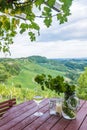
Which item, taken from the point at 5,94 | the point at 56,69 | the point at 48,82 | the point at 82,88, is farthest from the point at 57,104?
the point at 56,69

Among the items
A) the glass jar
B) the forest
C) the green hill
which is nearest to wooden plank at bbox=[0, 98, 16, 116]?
the glass jar

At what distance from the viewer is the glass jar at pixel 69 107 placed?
2.36 m

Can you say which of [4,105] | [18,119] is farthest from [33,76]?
[18,119]

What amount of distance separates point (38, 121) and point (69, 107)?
0.31 m

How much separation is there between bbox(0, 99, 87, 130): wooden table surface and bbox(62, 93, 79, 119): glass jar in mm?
50

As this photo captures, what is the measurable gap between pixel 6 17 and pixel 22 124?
1.43m

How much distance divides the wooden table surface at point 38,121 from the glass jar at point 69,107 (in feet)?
0.16

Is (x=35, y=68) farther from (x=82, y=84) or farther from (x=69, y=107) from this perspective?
(x=69, y=107)

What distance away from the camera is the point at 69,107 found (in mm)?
2379

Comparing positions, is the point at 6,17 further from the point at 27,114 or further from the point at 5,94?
the point at 5,94

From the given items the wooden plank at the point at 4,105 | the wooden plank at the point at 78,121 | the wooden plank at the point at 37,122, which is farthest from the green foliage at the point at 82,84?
the wooden plank at the point at 37,122

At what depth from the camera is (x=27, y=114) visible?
261cm

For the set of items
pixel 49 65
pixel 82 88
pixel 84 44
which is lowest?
pixel 82 88

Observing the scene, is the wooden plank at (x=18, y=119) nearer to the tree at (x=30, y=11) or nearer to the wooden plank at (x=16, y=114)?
the wooden plank at (x=16, y=114)
